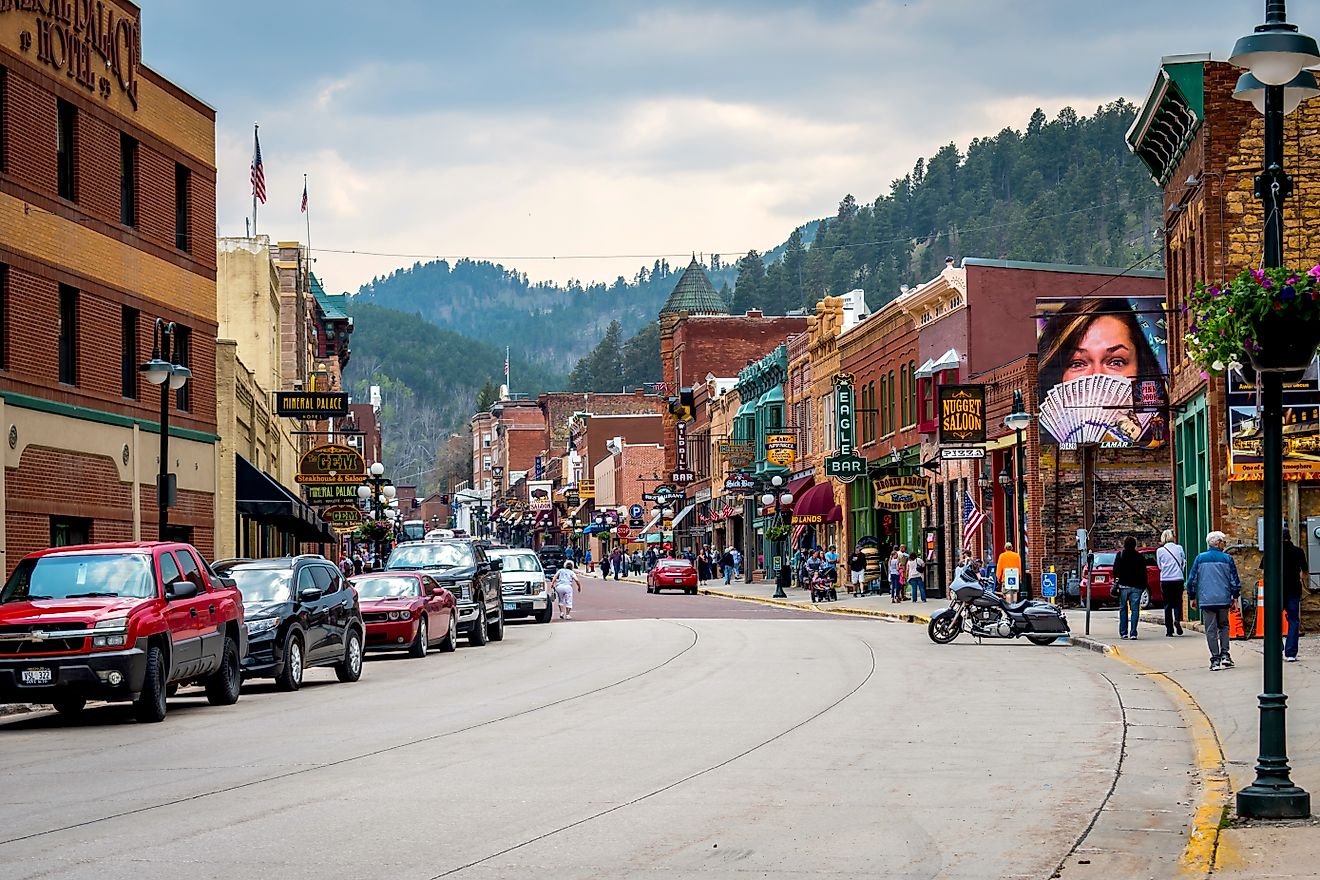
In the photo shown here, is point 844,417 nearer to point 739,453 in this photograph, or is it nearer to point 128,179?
point 739,453

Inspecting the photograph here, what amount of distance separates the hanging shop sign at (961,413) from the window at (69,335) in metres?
25.3

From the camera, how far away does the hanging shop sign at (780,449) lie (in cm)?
7569

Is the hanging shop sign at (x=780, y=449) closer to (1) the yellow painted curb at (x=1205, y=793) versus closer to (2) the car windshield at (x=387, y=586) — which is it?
(2) the car windshield at (x=387, y=586)

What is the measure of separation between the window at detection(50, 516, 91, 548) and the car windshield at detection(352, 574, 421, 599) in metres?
5.20

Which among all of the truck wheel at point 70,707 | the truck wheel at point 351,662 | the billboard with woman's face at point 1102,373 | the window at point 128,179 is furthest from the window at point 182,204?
the billboard with woman's face at point 1102,373

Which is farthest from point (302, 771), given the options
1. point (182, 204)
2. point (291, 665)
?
point (182, 204)

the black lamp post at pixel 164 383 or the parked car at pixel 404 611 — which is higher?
the black lamp post at pixel 164 383

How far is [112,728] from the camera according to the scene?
62.8 feet

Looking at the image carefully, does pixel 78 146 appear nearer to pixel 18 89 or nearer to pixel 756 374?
pixel 18 89

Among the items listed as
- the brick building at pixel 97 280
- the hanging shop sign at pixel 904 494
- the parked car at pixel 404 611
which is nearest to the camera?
the brick building at pixel 97 280

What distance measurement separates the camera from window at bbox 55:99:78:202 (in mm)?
31906

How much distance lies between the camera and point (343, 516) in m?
58.8

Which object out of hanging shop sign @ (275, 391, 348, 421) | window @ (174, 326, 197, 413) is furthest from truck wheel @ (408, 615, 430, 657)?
hanging shop sign @ (275, 391, 348, 421)

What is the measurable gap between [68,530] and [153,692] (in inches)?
540
